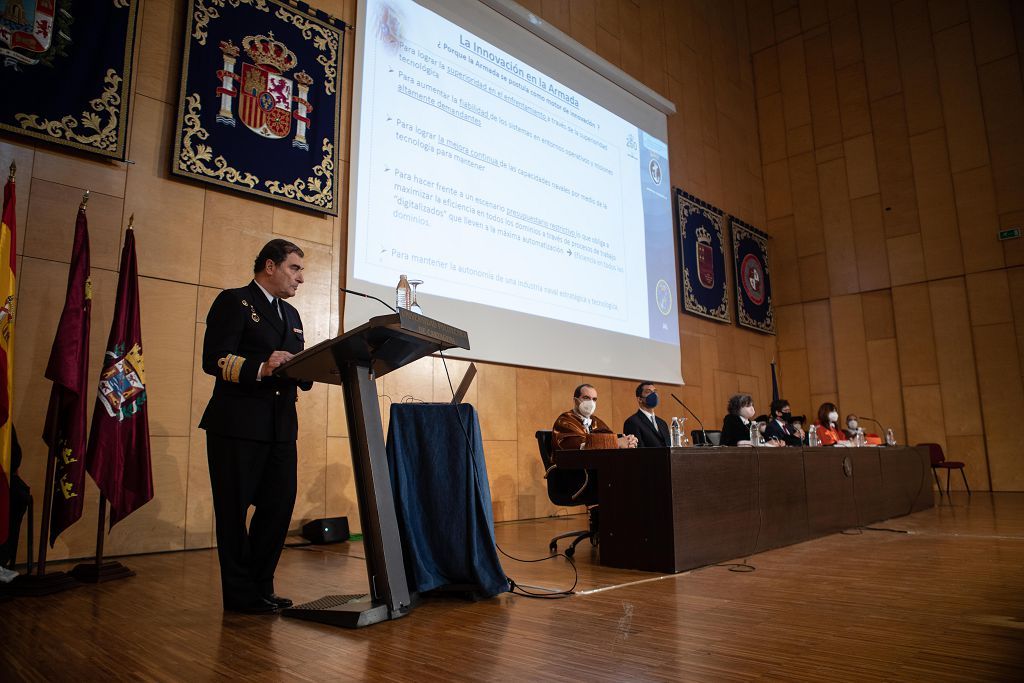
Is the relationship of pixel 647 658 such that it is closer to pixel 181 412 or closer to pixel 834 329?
pixel 181 412

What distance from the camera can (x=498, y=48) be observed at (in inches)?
238

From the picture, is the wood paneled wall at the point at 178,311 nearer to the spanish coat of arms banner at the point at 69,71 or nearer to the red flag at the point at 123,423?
the spanish coat of arms banner at the point at 69,71

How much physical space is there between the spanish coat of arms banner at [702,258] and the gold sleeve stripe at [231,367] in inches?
265

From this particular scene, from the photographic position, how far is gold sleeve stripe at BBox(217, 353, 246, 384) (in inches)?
86.9

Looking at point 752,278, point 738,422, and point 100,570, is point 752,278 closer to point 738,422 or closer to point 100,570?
point 738,422

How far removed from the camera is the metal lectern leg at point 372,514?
216 centimetres

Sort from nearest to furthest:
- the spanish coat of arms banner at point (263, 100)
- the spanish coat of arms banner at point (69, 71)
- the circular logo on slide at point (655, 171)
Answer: the spanish coat of arms banner at point (69, 71), the spanish coat of arms banner at point (263, 100), the circular logo on slide at point (655, 171)

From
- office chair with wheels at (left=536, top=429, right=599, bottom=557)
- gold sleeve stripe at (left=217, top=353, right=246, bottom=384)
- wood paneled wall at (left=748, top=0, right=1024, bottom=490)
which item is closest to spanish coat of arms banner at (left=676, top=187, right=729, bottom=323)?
wood paneled wall at (left=748, top=0, right=1024, bottom=490)

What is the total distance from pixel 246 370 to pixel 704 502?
229 cm

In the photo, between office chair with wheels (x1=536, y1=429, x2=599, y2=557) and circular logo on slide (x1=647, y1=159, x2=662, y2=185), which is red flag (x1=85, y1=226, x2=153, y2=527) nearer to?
office chair with wheels (x1=536, y1=429, x2=599, y2=557)

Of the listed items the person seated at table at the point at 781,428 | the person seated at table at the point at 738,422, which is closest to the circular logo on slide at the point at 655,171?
the person seated at table at the point at 781,428

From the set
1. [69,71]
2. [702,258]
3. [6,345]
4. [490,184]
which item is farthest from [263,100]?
[702,258]

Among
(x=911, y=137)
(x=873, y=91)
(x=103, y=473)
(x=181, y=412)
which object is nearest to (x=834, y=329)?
(x=911, y=137)

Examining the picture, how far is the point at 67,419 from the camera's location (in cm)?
299
